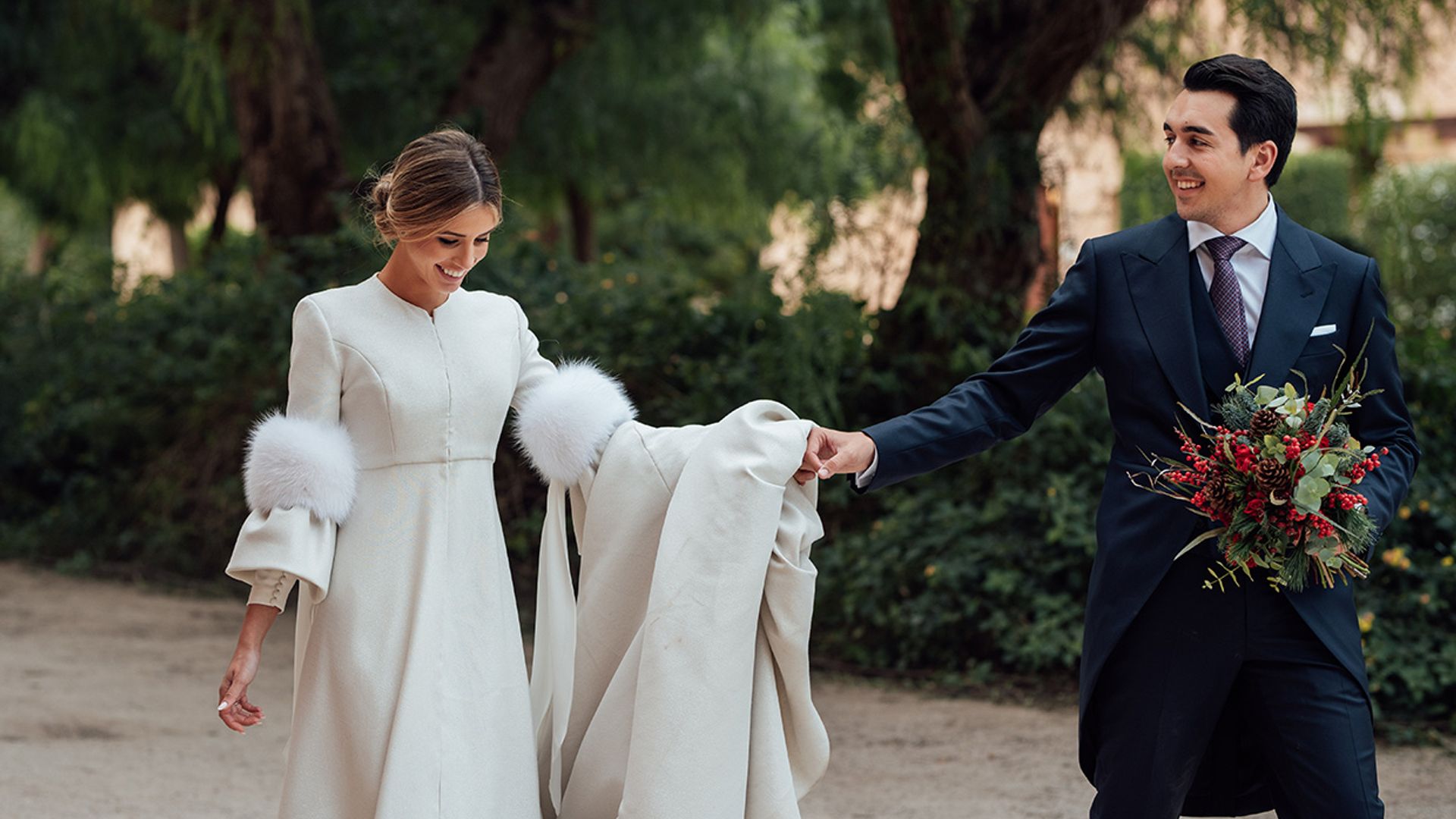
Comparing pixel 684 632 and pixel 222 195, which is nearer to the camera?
pixel 684 632

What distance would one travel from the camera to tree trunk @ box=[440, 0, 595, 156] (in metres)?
10.4

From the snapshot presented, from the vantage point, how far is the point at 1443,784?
5203 millimetres

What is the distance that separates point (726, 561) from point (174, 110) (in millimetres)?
10623

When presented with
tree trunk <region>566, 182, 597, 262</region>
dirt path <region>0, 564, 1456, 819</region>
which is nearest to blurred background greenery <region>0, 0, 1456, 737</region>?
dirt path <region>0, 564, 1456, 819</region>

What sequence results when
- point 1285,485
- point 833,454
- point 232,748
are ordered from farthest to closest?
point 232,748
point 833,454
point 1285,485

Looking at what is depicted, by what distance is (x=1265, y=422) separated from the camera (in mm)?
2703

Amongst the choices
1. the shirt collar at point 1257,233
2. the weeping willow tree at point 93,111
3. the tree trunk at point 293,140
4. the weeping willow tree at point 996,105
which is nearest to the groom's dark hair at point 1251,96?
the shirt collar at point 1257,233

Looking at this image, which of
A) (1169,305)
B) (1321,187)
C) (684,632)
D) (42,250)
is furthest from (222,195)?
(1169,305)

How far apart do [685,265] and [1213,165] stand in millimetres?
7571

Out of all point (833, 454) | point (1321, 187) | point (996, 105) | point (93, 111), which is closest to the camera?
point (833, 454)

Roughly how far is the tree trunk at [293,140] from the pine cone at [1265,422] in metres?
7.41

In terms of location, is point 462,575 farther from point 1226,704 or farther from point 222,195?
point 222,195

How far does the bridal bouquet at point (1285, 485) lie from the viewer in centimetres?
264

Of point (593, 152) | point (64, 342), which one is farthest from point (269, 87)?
point (593, 152)
